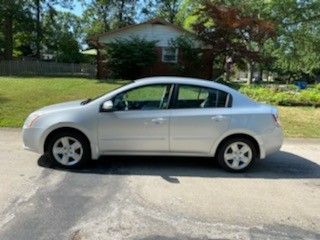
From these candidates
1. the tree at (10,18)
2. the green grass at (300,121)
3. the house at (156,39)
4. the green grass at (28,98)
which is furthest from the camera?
the tree at (10,18)

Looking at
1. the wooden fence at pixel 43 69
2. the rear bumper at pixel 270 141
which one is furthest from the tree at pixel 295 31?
the rear bumper at pixel 270 141

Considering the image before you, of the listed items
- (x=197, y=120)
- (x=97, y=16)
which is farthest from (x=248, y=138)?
(x=97, y=16)

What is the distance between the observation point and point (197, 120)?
302 inches

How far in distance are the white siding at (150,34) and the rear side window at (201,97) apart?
2494 centimetres

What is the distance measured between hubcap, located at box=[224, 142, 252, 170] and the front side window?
1.29 meters

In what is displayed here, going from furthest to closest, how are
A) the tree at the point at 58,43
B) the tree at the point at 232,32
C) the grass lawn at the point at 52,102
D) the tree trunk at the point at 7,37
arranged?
the tree at the point at 58,43, the tree trunk at the point at 7,37, the tree at the point at 232,32, the grass lawn at the point at 52,102

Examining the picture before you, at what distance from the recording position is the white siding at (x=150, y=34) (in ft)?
106

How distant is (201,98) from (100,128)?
173cm

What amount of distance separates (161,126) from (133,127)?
45 centimetres

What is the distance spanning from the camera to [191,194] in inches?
256

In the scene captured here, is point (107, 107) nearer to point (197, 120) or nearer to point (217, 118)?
point (197, 120)

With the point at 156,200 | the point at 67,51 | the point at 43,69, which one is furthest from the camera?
the point at 67,51

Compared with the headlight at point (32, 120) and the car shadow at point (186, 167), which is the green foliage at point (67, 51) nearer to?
the car shadow at point (186, 167)

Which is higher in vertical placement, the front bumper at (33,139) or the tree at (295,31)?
the tree at (295,31)
